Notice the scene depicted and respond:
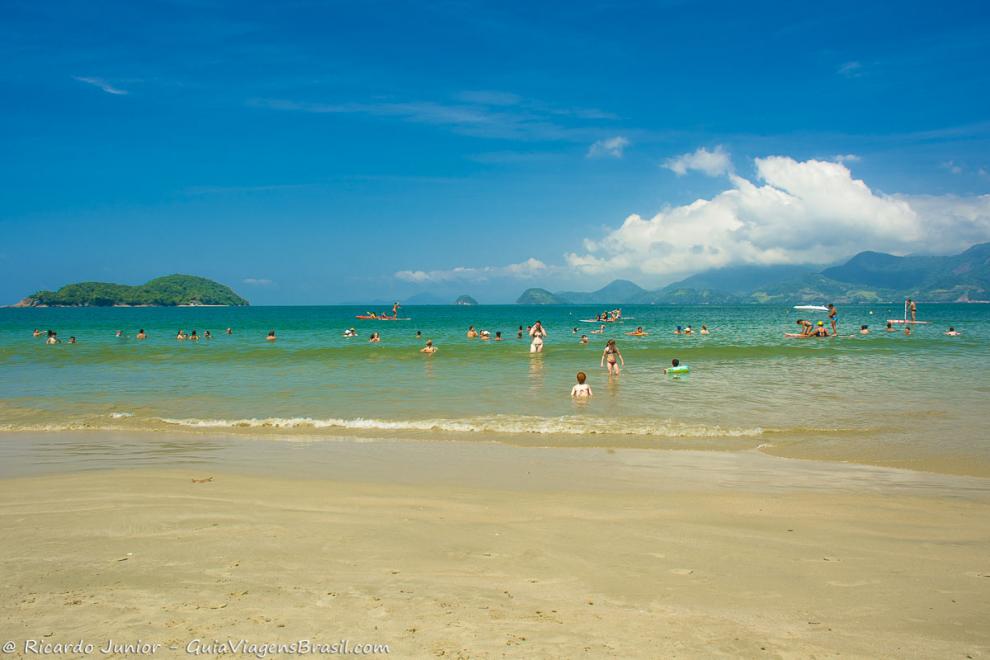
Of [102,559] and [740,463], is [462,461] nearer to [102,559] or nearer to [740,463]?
[740,463]

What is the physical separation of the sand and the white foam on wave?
12.0ft

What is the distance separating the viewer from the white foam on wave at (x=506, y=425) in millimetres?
13539

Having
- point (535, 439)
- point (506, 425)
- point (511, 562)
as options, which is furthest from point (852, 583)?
point (506, 425)

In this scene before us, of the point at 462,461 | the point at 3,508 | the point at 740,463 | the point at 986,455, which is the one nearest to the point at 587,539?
the point at 462,461

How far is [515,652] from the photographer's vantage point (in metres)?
4.07

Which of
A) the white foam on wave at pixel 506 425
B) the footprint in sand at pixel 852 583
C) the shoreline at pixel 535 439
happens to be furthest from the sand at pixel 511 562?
the white foam on wave at pixel 506 425

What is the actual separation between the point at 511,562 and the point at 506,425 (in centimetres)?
856

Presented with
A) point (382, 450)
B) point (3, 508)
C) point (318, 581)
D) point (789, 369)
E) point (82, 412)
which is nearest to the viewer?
point (318, 581)

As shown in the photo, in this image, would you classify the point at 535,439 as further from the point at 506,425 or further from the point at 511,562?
the point at 511,562

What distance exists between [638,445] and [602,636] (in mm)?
8324

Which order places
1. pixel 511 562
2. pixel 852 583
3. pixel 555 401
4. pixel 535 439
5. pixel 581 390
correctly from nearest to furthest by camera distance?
Answer: pixel 852 583 → pixel 511 562 → pixel 535 439 → pixel 555 401 → pixel 581 390

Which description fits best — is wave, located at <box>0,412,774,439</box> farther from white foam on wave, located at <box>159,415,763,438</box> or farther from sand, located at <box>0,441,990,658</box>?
sand, located at <box>0,441,990,658</box>

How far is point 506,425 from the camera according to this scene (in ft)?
47.2

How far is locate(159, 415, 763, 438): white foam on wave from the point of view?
13.5 meters
